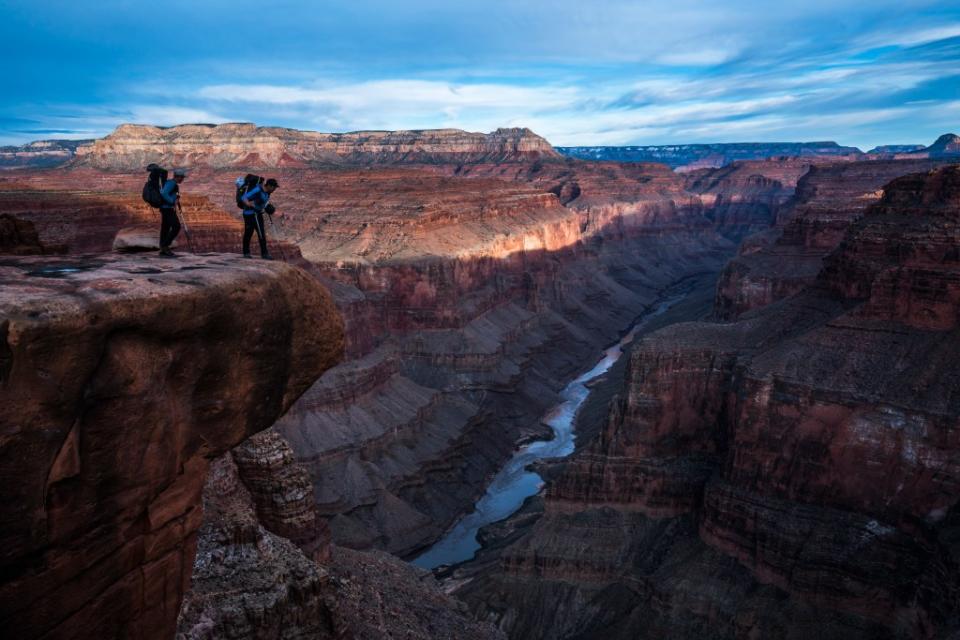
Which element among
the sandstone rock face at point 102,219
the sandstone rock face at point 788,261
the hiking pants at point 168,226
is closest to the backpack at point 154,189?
the hiking pants at point 168,226

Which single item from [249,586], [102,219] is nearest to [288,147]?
[102,219]

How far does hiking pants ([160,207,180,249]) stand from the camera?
41.3ft

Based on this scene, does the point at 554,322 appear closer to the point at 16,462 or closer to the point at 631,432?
the point at 631,432

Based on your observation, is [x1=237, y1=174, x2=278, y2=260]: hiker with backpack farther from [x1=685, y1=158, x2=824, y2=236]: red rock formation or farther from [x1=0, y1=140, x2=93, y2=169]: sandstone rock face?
[x1=0, y1=140, x2=93, y2=169]: sandstone rock face

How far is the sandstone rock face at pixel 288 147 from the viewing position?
462 ft

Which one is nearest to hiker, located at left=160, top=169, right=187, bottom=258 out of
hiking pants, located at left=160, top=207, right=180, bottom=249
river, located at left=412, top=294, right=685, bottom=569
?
hiking pants, located at left=160, top=207, right=180, bottom=249

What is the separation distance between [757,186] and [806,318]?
467 ft

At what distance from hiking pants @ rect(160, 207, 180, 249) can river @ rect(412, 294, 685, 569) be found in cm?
3079

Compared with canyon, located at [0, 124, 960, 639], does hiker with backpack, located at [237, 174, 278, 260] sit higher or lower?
higher

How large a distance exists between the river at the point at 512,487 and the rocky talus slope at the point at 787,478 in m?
5.87

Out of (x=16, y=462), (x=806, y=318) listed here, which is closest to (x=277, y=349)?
(x=16, y=462)

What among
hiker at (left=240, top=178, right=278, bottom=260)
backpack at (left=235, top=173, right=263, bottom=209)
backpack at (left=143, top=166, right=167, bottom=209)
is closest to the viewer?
backpack at (left=143, top=166, right=167, bottom=209)

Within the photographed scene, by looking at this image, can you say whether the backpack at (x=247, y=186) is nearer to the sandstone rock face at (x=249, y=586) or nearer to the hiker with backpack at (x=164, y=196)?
the hiker with backpack at (x=164, y=196)

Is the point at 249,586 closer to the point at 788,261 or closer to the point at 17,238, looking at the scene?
the point at 17,238
